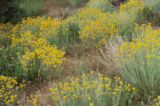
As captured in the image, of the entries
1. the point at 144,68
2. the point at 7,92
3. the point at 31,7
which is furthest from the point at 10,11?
the point at 144,68

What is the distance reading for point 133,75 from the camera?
9.80 ft

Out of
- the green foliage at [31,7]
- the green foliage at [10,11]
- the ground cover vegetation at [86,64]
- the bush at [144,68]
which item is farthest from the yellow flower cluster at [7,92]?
the green foliage at [31,7]

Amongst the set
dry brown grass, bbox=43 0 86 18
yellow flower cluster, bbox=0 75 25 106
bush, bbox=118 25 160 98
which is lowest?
yellow flower cluster, bbox=0 75 25 106

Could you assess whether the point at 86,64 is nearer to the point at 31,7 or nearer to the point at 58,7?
the point at 31,7

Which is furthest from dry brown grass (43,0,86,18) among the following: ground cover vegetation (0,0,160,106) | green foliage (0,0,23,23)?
ground cover vegetation (0,0,160,106)

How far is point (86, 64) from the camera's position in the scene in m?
4.36

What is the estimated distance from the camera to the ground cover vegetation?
272cm

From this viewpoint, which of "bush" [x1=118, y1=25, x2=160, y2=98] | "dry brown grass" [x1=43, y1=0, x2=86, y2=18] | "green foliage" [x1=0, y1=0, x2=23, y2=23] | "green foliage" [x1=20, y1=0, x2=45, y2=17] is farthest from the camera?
"dry brown grass" [x1=43, y1=0, x2=86, y2=18]

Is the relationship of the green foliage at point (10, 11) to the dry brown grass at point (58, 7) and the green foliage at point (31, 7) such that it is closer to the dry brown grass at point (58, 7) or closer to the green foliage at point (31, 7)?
the green foliage at point (31, 7)

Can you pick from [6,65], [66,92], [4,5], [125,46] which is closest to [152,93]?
[125,46]

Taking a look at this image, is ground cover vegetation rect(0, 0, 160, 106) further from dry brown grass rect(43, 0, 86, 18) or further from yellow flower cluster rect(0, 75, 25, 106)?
dry brown grass rect(43, 0, 86, 18)

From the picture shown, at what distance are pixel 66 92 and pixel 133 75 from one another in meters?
1.12

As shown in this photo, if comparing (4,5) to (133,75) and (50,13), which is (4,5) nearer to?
(50,13)

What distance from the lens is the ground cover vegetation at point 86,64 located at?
272 cm
